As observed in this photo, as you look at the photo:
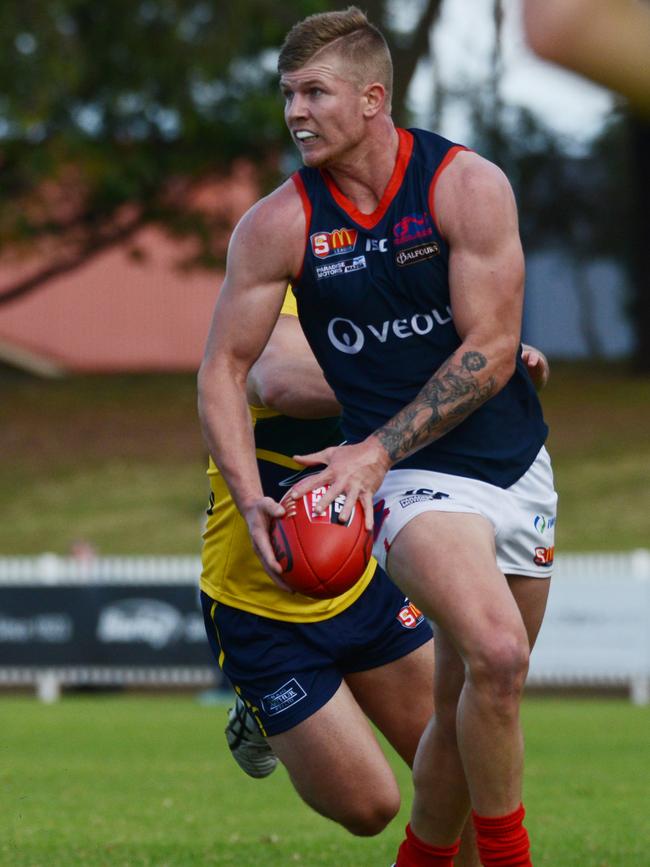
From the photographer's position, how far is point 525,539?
4.70 metres

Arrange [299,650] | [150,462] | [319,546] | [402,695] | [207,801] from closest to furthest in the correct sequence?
[319,546]
[299,650]
[402,695]
[207,801]
[150,462]

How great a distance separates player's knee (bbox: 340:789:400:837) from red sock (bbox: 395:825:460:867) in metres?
0.31

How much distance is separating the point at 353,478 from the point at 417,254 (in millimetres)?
705

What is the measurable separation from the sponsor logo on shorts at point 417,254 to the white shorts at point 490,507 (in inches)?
25.6

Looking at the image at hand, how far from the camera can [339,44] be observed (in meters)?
4.66

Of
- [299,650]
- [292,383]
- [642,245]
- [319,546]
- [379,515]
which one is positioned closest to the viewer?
[319,546]

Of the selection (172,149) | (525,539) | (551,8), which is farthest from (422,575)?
(172,149)

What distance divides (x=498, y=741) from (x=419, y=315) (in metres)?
1.30

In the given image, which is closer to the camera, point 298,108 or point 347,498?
point 347,498

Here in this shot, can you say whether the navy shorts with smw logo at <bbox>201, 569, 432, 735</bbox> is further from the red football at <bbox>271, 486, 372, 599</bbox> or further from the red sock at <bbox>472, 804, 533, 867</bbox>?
the red sock at <bbox>472, 804, 533, 867</bbox>

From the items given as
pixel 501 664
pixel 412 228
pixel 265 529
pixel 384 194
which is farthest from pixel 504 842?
pixel 384 194

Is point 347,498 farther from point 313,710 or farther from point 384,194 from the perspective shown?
point 313,710

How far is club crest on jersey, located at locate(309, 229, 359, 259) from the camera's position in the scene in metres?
Answer: 4.64

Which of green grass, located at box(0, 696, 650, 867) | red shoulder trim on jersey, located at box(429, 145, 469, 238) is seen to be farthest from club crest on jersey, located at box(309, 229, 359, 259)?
green grass, located at box(0, 696, 650, 867)
